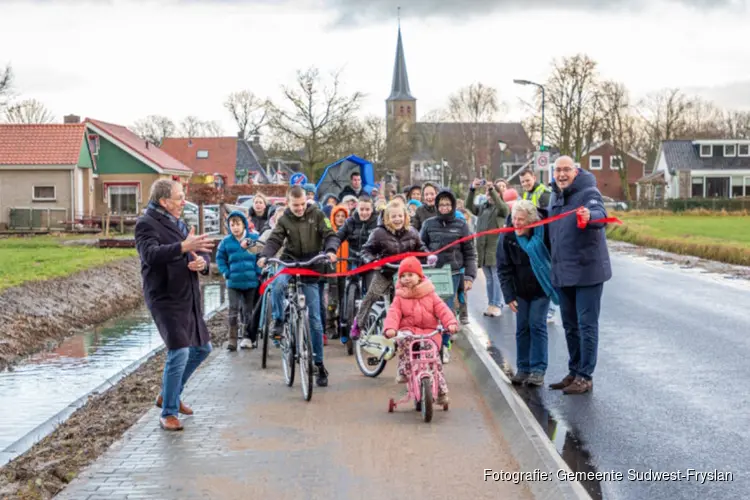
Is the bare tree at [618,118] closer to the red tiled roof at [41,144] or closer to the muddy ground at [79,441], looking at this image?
the red tiled roof at [41,144]

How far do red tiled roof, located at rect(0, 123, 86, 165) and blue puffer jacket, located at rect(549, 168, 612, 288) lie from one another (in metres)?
42.6

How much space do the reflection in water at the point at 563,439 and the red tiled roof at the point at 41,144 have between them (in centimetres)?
4278

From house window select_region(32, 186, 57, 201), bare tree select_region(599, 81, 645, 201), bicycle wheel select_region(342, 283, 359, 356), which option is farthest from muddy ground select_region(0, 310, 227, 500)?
bare tree select_region(599, 81, 645, 201)

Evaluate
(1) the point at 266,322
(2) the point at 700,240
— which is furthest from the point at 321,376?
(2) the point at 700,240

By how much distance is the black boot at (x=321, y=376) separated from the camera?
912 cm

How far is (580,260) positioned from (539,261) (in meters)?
0.47

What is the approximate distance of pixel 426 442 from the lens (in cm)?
681

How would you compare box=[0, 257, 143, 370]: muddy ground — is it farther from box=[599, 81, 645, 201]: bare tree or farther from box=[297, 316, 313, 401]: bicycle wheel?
box=[599, 81, 645, 201]: bare tree

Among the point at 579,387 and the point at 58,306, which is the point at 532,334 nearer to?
the point at 579,387

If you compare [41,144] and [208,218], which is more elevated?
[41,144]

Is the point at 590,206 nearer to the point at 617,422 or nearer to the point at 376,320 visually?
the point at 617,422

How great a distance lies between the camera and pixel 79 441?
7.67 m

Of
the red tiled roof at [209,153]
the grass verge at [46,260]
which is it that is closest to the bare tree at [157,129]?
the red tiled roof at [209,153]

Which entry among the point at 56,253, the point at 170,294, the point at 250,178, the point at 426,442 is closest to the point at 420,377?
the point at 426,442
